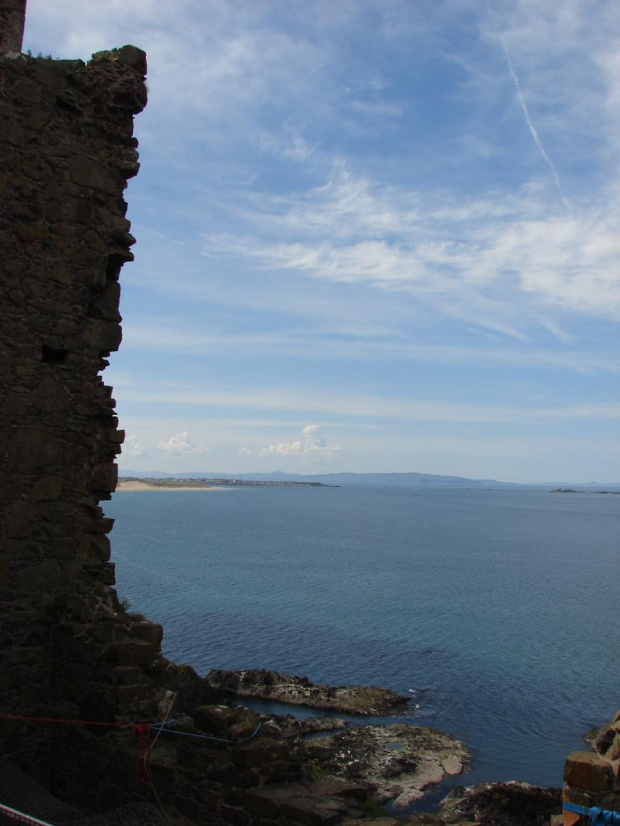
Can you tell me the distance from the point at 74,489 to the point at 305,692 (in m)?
22.6

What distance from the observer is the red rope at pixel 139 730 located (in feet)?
Result: 24.4

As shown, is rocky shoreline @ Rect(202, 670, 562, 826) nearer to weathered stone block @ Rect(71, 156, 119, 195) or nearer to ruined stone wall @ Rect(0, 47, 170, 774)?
ruined stone wall @ Rect(0, 47, 170, 774)

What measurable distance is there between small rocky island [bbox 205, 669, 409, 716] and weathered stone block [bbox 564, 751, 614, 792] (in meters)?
23.1

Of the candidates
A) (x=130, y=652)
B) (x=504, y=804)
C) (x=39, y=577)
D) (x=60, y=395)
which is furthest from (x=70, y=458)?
(x=504, y=804)

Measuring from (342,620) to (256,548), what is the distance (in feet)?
131

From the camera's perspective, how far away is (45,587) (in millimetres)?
8398

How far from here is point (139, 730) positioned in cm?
756

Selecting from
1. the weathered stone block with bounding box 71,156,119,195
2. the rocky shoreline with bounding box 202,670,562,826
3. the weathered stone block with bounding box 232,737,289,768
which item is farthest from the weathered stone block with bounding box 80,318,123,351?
the rocky shoreline with bounding box 202,670,562,826

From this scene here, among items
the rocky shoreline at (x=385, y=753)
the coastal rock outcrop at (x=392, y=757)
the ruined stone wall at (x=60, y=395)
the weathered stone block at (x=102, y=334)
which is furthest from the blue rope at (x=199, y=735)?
the coastal rock outcrop at (x=392, y=757)

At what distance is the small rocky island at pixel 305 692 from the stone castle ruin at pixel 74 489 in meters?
20.6

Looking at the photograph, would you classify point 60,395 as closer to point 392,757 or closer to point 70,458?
point 70,458

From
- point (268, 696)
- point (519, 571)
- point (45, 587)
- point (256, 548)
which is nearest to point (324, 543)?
point (256, 548)

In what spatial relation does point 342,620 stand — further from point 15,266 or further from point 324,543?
point 324,543

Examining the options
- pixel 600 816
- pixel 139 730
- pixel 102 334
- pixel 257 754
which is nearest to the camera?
pixel 600 816
